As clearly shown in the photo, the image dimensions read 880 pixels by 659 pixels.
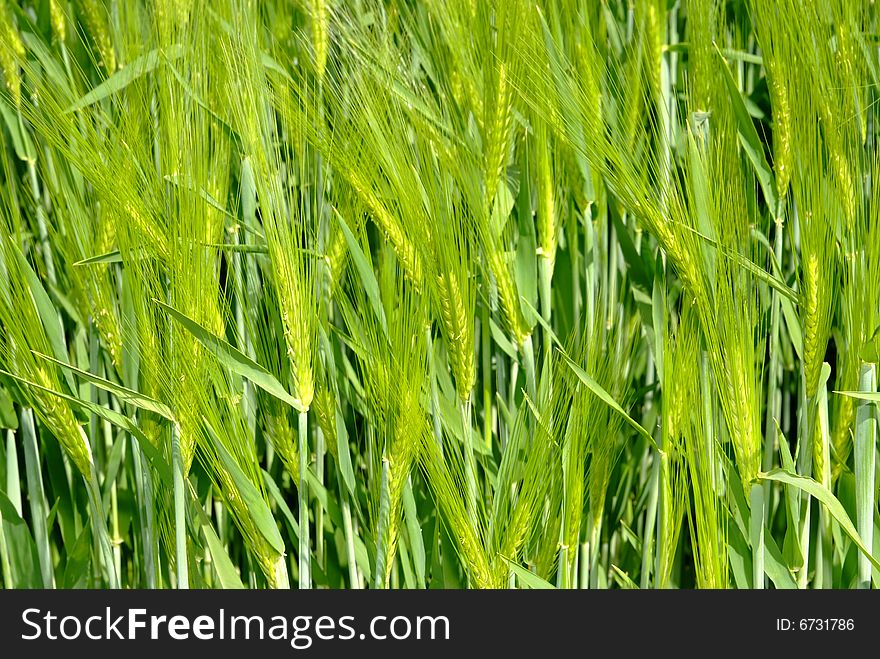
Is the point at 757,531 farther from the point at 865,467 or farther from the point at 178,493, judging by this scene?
the point at 178,493

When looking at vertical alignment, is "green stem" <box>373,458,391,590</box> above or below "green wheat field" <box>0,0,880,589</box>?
below

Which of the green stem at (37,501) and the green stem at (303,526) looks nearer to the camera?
the green stem at (303,526)

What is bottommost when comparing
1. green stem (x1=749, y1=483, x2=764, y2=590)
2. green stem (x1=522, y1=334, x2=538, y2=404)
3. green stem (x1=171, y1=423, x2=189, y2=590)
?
green stem (x1=749, y1=483, x2=764, y2=590)

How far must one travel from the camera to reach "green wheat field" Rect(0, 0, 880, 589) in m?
0.68

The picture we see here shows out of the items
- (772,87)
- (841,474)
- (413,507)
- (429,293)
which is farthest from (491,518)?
(772,87)

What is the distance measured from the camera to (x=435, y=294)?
705mm

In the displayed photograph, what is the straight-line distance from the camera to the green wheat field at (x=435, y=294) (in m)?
0.68

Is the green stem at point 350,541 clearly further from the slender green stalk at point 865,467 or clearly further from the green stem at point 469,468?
the slender green stalk at point 865,467

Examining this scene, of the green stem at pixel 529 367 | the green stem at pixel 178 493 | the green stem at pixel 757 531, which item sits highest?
the green stem at pixel 529 367

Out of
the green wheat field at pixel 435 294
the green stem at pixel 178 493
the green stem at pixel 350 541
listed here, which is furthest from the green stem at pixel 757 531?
the green stem at pixel 178 493

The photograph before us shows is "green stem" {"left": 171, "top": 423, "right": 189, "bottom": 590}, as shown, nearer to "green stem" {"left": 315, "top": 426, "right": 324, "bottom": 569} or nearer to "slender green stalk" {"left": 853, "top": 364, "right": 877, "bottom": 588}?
"green stem" {"left": 315, "top": 426, "right": 324, "bottom": 569}

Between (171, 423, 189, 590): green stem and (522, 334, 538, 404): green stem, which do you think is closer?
(171, 423, 189, 590): green stem

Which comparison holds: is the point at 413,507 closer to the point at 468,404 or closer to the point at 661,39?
the point at 468,404

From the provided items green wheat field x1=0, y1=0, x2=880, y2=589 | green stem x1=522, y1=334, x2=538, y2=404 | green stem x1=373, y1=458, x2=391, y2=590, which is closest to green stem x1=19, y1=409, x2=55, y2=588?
green wheat field x1=0, y1=0, x2=880, y2=589
